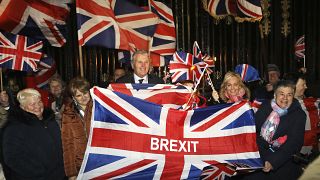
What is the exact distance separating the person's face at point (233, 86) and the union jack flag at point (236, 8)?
5.42 m

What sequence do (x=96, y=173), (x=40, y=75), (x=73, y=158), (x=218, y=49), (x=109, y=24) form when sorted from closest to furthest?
(x=96, y=173)
(x=73, y=158)
(x=109, y=24)
(x=40, y=75)
(x=218, y=49)

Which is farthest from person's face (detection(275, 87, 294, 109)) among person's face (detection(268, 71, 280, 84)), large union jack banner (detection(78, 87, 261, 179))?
person's face (detection(268, 71, 280, 84))

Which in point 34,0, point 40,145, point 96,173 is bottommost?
point 96,173

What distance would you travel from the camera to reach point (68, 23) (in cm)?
965

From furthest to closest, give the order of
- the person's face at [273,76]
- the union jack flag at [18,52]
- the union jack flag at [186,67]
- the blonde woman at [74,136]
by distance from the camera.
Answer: the person's face at [273,76] < the union jack flag at [18,52] < the union jack flag at [186,67] < the blonde woman at [74,136]

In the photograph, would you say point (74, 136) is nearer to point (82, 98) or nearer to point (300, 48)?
point (82, 98)

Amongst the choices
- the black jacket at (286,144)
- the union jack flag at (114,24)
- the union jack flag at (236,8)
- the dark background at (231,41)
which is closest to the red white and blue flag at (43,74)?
the dark background at (231,41)

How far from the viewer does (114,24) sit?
6078 mm

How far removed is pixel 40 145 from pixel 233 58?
8257 millimetres

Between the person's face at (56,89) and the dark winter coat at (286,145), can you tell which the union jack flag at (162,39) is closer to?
the person's face at (56,89)

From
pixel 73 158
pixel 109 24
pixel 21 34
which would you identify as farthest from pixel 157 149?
pixel 21 34

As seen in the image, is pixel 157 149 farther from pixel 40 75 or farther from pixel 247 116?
pixel 40 75

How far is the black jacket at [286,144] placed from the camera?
406 centimetres

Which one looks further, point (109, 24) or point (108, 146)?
point (109, 24)
